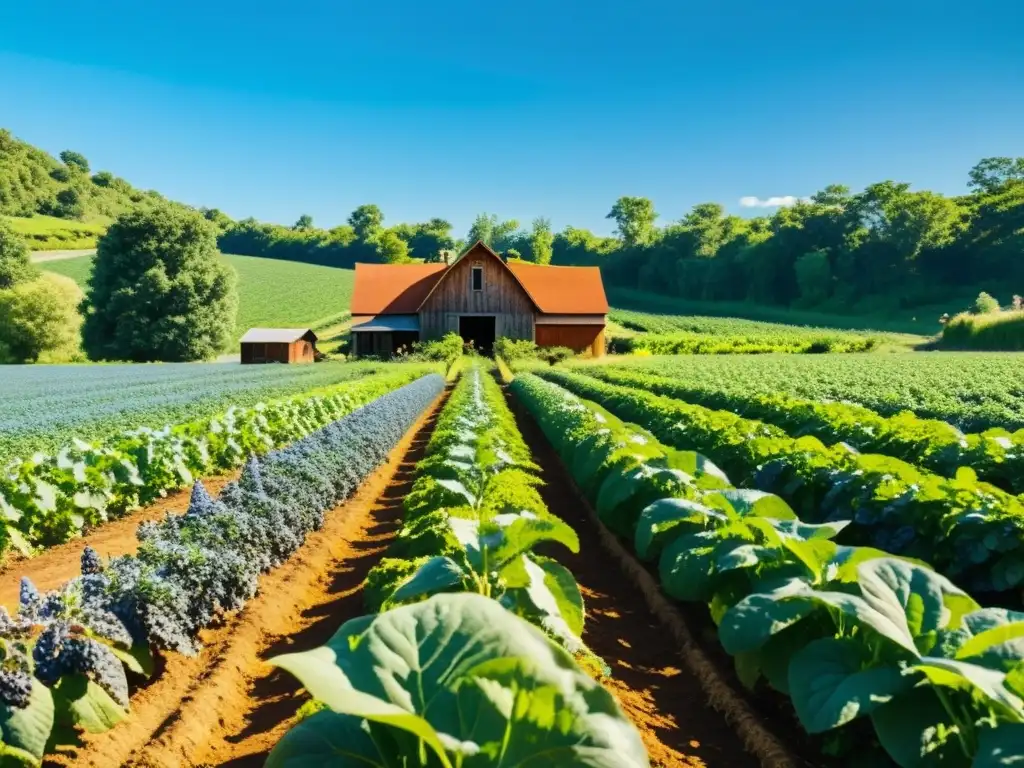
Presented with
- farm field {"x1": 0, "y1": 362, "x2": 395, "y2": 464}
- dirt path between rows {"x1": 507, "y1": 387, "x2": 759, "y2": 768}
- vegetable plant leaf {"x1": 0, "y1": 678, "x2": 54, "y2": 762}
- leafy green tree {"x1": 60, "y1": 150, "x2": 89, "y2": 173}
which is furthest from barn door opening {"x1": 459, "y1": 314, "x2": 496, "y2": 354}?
leafy green tree {"x1": 60, "y1": 150, "x2": 89, "y2": 173}

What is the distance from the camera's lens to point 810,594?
2.57 m

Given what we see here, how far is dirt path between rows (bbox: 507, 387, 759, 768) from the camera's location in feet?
12.1

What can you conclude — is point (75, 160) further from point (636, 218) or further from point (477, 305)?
point (477, 305)

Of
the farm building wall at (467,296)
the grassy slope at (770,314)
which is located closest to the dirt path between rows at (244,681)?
the farm building wall at (467,296)

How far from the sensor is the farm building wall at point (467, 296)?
141 ft

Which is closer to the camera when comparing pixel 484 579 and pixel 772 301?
pixel 484 579

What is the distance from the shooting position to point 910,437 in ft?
26.9

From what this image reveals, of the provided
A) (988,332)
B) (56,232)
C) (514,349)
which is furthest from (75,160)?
(988,332)

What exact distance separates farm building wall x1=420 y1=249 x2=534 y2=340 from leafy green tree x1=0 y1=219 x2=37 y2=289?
134ft

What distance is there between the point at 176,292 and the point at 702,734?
5258 centimetres

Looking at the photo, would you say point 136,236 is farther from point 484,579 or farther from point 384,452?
point 484,579

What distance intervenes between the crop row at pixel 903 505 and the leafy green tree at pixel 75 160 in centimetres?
14028

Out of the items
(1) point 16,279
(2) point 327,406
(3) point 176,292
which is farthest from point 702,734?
(1) point 16,279

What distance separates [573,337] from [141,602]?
41.6 meters
